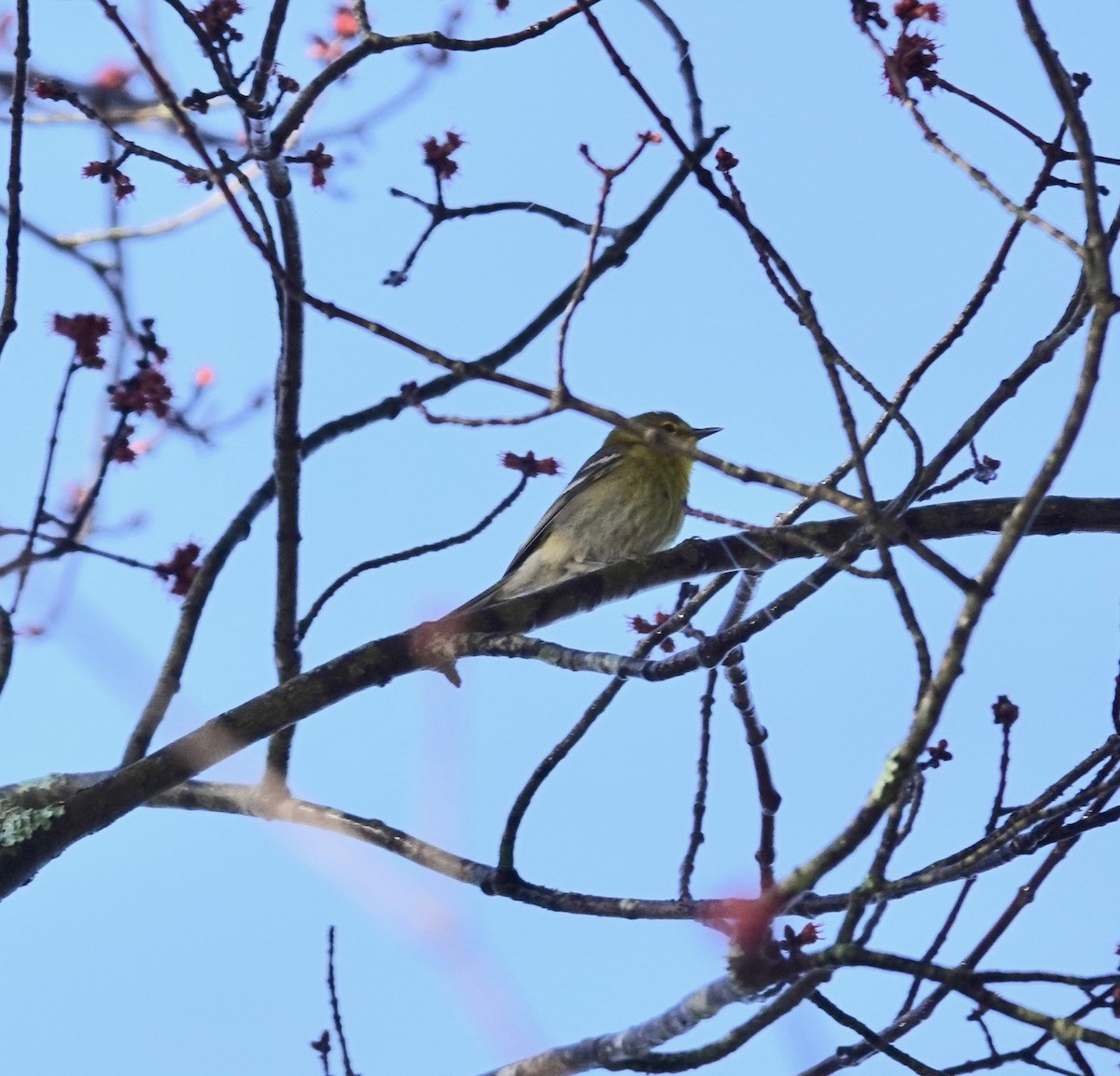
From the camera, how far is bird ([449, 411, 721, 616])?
27.7ft

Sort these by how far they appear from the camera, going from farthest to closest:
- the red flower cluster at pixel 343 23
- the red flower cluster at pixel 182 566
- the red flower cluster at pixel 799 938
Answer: the red flower cluster at pixel 343 23, the red flower cluster at pixel 182 566, the red flower cluster at pixel 799 938

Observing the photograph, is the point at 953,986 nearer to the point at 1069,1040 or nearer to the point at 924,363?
the point at 1069,1040

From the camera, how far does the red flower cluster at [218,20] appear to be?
166 inches

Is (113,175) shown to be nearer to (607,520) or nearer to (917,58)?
(917,58)

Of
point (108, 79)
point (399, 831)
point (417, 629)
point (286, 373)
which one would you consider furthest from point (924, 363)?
point (108, 79)

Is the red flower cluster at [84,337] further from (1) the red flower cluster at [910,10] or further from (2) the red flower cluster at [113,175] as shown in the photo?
(1) the red flower cluster at [910,10]

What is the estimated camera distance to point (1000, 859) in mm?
3770

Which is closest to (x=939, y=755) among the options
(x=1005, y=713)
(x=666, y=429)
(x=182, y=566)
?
(x=1005, y=713)

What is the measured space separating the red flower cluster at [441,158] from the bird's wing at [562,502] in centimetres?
358

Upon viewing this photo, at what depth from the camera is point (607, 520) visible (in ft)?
28.2

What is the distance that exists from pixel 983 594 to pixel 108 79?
650 centimetres

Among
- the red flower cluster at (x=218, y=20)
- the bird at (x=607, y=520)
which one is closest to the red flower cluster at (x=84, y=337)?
the red flower cluster at (x=218, y=20)

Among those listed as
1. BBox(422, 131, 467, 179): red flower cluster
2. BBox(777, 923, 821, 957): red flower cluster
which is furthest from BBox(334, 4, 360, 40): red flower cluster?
BBox(777, 923, 821, 957): red flower cluster

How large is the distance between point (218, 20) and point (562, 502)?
4.94 meters
